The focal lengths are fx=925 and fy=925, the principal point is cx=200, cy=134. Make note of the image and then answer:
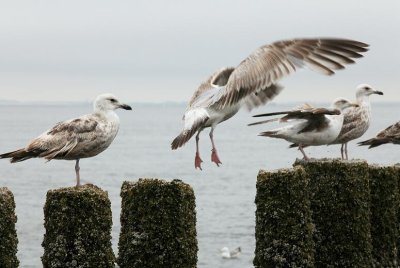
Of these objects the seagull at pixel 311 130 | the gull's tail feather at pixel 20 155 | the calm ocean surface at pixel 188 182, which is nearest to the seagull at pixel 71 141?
the gull's tail feather at pixel 20 155

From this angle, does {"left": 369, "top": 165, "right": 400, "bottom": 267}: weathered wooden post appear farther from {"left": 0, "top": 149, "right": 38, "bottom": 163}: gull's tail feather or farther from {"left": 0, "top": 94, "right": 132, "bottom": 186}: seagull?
{"left": 0, "top": 149, "right": 38, "bottom": 163}: gull's tail feather

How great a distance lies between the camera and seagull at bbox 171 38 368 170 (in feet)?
41.3

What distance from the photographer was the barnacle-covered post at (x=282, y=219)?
11.1m

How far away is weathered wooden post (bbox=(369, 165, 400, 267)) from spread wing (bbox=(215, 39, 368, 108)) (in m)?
1.78

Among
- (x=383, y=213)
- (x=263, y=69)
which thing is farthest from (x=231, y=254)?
(x=263, y=69)

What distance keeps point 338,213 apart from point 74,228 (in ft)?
12.1

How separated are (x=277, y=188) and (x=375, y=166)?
2593mm

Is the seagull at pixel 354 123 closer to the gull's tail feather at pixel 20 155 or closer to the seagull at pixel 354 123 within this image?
the seagull at pixel 354 123

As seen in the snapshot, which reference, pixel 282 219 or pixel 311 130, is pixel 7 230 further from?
pixel 311 130

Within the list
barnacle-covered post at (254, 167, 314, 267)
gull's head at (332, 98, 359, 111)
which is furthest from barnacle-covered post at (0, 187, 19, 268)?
gull's head at (332, 98, 359, 111)

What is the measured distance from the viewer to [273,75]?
13.2 meters

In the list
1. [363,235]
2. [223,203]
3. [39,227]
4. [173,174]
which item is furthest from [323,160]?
[173,174]

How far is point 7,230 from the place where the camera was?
10430 mm

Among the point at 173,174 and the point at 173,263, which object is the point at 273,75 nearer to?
the point at 173,263
